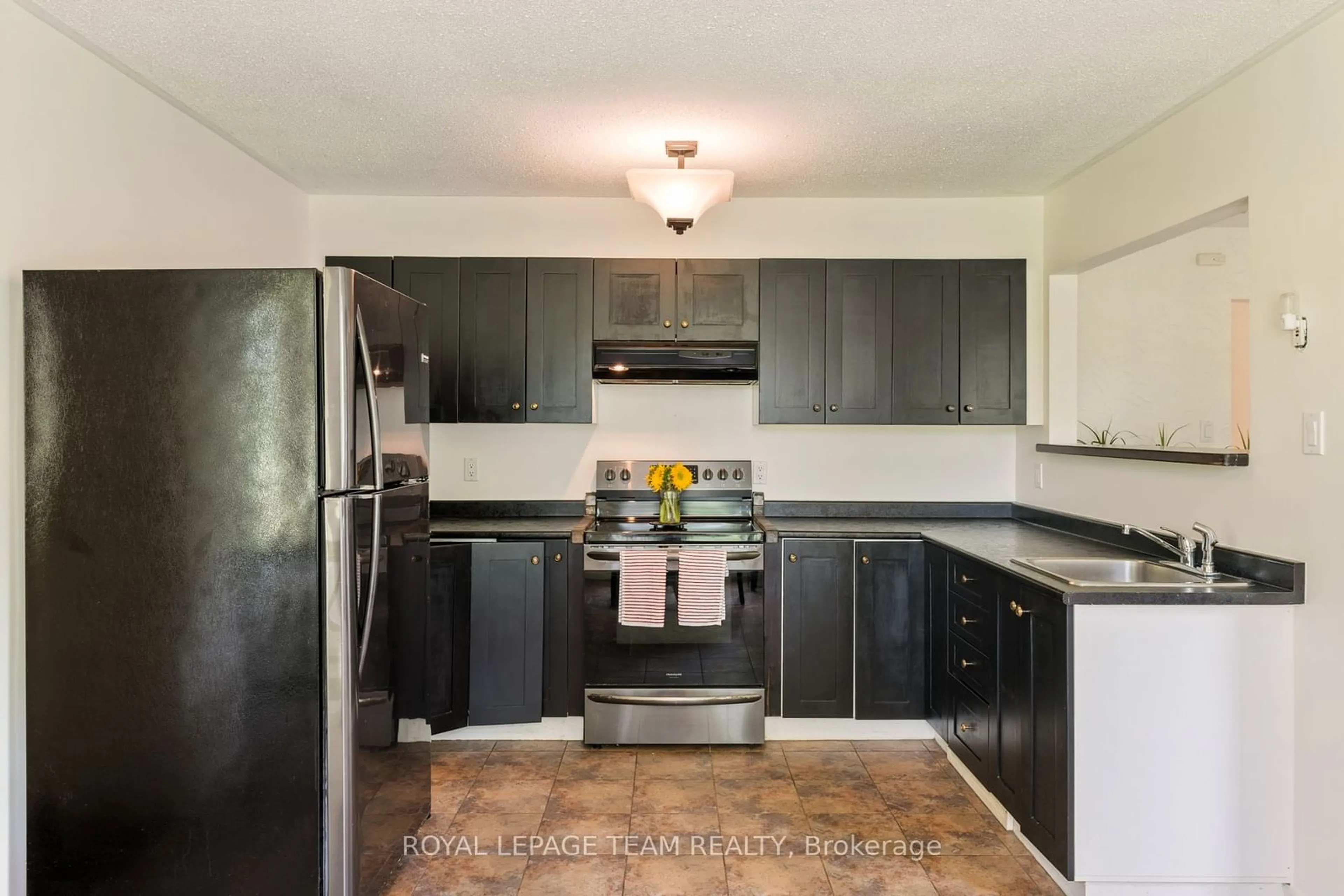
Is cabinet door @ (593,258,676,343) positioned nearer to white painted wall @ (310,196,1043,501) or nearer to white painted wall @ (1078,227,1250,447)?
white painted wall @ (310,196,1043,501)

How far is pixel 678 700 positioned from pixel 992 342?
213 cm

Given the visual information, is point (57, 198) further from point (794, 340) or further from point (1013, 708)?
point (1013, 708)

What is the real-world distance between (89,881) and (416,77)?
239 cm

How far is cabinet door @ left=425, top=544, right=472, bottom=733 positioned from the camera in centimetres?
348

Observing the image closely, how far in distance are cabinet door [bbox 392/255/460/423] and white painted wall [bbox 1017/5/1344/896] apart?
2.85 metres

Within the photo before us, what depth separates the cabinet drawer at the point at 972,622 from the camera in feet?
9.51

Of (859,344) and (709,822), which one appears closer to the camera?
(709,822)

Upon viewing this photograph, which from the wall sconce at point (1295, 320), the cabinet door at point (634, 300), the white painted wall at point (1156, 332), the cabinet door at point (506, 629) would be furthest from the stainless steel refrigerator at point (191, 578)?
the white painted wall at point (1156, 332)

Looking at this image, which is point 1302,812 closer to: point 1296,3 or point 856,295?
point 1296,3

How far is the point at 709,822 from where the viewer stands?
9.59 ft

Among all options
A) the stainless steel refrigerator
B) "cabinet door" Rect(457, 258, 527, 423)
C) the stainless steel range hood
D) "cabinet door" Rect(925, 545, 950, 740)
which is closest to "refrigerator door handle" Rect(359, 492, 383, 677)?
the stainless steel refrigerator

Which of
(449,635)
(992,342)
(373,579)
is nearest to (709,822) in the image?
(449,635)

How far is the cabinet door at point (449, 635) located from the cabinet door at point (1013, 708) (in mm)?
2084

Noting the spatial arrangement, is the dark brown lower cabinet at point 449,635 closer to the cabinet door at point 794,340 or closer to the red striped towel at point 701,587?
the red striped towel at point 701,587
